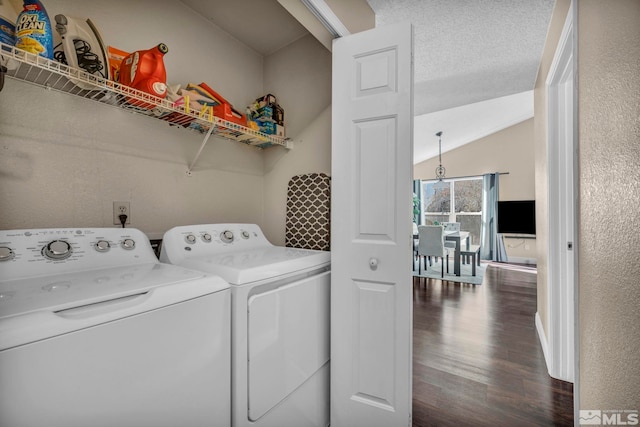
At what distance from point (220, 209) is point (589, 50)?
6.26 feet

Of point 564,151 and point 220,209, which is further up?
point 564,151

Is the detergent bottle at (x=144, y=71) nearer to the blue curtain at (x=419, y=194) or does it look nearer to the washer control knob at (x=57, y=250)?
the washer control knob at (x=57, y=250)

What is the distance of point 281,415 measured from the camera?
119cm

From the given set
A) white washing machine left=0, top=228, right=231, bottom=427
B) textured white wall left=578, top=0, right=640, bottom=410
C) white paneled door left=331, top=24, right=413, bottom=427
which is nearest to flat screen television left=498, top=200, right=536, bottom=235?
textured white wall left=578, top=0, right=640, bottom=410

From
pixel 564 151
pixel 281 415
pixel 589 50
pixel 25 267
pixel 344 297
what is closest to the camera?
pixel 25 267

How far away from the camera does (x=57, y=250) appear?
1.01 m

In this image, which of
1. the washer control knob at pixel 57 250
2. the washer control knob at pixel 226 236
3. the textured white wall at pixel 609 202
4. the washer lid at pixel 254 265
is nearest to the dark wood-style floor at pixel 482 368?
the textured white wall at pixel 609 202

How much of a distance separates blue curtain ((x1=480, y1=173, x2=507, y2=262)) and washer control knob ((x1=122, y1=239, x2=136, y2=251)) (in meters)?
7.05

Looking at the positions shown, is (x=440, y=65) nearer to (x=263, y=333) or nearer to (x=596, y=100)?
(x=596, y=100)

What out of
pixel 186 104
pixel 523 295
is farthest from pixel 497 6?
pixel 523 295

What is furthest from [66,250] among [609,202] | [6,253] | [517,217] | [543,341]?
[517,217]

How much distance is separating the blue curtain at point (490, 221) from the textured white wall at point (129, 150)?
6.30 meters

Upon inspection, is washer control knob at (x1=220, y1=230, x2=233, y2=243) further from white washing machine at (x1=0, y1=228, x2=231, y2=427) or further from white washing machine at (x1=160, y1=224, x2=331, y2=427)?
white washing machine at (x1=0, y1=228, x2=231, y2=427)

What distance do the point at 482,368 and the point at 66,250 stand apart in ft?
8.09
